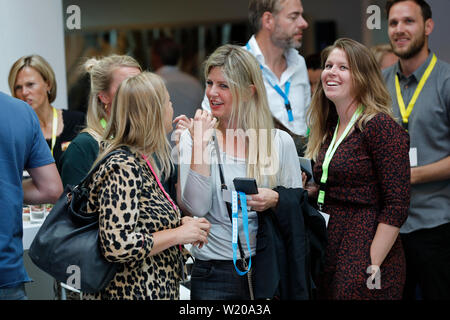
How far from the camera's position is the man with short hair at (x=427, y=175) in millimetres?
2879

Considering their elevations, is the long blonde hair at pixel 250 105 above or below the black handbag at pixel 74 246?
above

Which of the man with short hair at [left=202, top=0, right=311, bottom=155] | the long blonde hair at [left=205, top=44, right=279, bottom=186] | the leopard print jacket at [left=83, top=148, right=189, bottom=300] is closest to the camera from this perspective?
the leopard print jacket at [left=83, top=148, right=189, bottom=300]

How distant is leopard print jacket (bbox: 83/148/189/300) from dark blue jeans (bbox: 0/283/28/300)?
24cm

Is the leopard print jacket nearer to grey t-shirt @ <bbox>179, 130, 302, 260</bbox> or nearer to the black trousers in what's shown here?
grey t-shirt @ <bbox>179, 130, 302, 260</bbox>

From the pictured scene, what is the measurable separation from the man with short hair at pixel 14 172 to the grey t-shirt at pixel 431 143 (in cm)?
199

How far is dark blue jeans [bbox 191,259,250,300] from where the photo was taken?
2213 millimetres

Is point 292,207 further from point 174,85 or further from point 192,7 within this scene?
point 192,7

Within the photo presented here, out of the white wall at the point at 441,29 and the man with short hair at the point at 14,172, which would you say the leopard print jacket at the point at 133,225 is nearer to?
the man with short hair at the point at 14,172

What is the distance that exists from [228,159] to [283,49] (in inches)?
56.6

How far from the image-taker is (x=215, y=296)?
7.27 feet

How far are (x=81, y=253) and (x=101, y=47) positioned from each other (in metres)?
3.29

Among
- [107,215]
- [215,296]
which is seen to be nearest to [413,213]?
[215,296]

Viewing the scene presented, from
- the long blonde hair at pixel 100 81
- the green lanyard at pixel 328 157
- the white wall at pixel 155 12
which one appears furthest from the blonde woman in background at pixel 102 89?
the white wall at pixel 155 12

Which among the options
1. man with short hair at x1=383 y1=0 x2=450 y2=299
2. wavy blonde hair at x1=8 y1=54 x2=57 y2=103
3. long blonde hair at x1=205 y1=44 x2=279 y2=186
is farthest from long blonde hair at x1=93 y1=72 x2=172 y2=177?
wavy blonde hair at x1=8 y1=54 x2=57 y2=103
